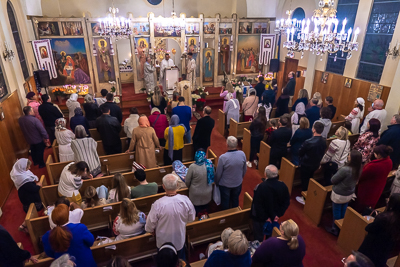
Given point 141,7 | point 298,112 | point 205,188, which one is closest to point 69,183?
point 205,188

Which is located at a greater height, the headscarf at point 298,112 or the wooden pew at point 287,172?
the headscarf at point 298,112

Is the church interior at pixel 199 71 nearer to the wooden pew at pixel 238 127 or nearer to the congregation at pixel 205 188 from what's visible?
the wooden pew at pixel 238 127

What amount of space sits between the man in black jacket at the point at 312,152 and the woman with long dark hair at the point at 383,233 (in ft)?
6.28

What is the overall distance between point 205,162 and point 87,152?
8.22 ft

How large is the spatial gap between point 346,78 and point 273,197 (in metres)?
7.67

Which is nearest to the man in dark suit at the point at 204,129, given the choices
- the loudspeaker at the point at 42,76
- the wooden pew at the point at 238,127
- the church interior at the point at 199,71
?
the church interior at the point at 199,71

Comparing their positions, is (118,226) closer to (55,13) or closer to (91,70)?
(91,70)

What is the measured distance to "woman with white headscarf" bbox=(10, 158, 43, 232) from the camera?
4.27m

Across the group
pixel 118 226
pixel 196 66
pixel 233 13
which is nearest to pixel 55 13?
pixel 196 66

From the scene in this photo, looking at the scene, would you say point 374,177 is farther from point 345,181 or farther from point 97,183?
point 97,183

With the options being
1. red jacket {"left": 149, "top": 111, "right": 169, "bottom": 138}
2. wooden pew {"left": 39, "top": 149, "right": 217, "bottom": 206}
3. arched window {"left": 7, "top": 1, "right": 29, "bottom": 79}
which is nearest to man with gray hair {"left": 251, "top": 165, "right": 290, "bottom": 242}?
wooden pew {"left": 39, "top": 149, "right": 217, "bottom": 206}

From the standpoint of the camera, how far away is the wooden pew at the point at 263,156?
→ 619 cm

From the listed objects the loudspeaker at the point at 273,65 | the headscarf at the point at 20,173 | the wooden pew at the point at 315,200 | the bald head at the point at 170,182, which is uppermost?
the loudspeaker at the point at 273,65

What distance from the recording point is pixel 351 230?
161 inches
